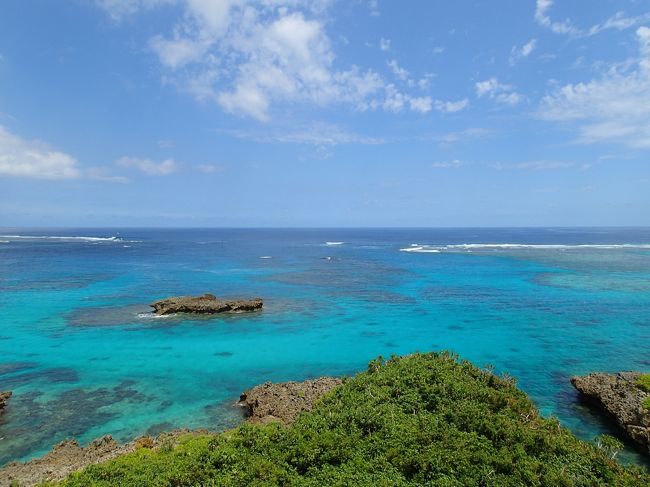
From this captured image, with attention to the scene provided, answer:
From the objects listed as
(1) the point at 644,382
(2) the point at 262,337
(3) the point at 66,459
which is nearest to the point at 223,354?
(2) the point at 262,337

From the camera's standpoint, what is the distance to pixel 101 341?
108 ft

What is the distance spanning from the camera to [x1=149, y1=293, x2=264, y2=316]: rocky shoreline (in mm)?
42719

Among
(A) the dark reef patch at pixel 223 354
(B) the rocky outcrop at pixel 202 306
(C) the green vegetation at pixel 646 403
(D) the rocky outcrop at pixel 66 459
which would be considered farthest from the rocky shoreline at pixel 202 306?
(C) the green vegetation at pixel 646 403

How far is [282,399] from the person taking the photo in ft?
70.1

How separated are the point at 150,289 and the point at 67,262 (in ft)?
143

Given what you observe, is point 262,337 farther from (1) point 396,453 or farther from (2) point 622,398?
(2) point 622,398

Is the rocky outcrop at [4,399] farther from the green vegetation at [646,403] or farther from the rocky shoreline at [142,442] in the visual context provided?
the green vegetation at [646,403]

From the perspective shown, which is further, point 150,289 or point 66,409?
point 150,289

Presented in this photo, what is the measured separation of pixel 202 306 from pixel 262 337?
11.3 m

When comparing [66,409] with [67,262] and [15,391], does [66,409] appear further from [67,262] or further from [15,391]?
[67,262]

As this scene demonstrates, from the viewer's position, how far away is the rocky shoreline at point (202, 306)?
140ft

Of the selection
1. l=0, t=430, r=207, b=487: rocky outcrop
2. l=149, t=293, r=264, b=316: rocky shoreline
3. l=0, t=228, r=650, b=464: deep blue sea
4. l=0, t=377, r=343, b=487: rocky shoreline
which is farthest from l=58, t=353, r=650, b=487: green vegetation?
l=149, t=293, r=264, b=316: rocky shoreline

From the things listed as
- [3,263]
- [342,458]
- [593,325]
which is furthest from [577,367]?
[3,263]

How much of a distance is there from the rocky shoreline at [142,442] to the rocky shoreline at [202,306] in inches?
830
